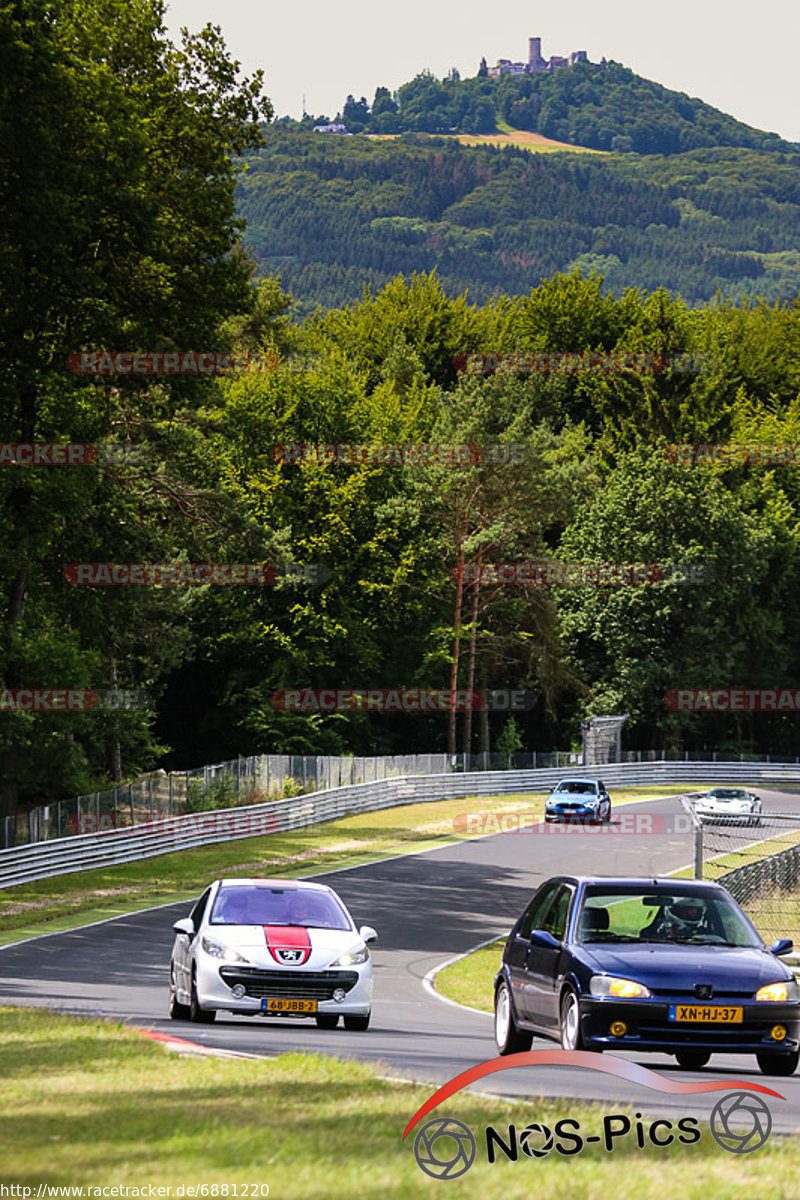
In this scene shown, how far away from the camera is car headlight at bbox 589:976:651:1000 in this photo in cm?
1227

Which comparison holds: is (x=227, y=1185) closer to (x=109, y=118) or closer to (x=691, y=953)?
(x=691, y=953)

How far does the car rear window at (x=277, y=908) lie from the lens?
16359 mm

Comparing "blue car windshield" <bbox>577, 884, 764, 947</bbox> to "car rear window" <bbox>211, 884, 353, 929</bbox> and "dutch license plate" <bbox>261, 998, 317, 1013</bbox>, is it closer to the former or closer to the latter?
"dutch license plate" <bbox>261, 998, 317, 1013</bbox>

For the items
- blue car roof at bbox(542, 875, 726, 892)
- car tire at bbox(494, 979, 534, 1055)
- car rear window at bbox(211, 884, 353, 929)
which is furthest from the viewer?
car rear window at bbox(211, 884, 353, 929)

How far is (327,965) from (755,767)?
65981 millimetres

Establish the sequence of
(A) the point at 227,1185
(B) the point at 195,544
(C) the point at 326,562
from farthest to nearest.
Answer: (C) the point at 326,562
(B) the point at 195,544
(A) the point at 227,1185

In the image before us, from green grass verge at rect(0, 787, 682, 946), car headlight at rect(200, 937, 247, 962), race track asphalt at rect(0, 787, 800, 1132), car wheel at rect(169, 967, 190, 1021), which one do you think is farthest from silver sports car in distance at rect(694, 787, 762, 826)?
car headlight at rect(200, 937, 247, 962)

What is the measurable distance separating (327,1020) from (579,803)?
3650 cm

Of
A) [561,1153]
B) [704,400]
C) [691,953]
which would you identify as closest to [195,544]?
A: [691,953]

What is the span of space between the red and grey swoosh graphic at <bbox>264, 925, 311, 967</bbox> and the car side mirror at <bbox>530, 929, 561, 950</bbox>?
2.76 metres

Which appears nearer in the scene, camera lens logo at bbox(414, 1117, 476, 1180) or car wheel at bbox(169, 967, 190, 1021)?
camera lens logo at bbox(414, 1117, 476, 1180)

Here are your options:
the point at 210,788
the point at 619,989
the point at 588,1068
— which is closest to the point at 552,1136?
the point at 588,1068

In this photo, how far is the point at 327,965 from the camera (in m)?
15.8

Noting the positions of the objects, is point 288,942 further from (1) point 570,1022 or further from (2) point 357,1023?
(1) point 570,1022
